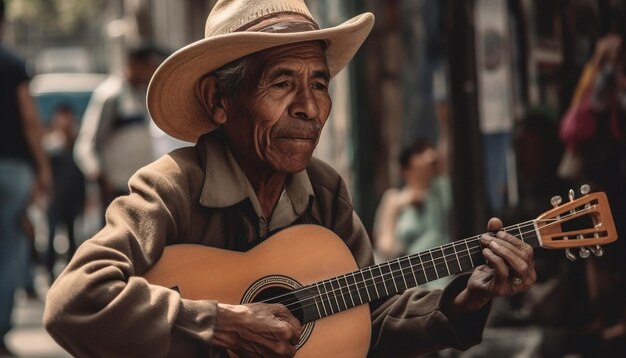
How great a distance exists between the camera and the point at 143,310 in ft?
11.9

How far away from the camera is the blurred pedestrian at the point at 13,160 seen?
795 cm

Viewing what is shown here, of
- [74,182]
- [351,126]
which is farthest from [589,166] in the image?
[74,182]

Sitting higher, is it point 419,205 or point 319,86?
point 319,86

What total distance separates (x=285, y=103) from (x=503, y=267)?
78 cm

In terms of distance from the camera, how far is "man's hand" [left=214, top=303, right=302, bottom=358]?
3.76 meters

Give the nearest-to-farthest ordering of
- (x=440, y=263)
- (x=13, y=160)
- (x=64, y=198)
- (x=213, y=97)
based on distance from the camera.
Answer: (x=440, y=263)
(x=213, y=97)
(x=13, y=160)
(x=64, y=198)

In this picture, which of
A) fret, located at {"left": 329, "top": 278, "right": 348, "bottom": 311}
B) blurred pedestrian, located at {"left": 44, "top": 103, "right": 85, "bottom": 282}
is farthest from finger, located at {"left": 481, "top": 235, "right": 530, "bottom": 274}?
blurred pedestrian, located at {"left": 44, "top": 103, "right": 85, "bottom": 282}

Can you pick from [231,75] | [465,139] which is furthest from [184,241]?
[465,139]

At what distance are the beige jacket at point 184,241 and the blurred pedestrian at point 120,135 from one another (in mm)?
4733

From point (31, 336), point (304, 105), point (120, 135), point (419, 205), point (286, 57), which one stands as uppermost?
point (286, 57)

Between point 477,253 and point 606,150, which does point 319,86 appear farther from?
point 606,150

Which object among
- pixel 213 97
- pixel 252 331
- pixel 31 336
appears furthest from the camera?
pixel 31 336

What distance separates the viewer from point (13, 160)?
8.00 m

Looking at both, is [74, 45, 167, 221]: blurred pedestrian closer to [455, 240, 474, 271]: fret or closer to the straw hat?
the straw hat
